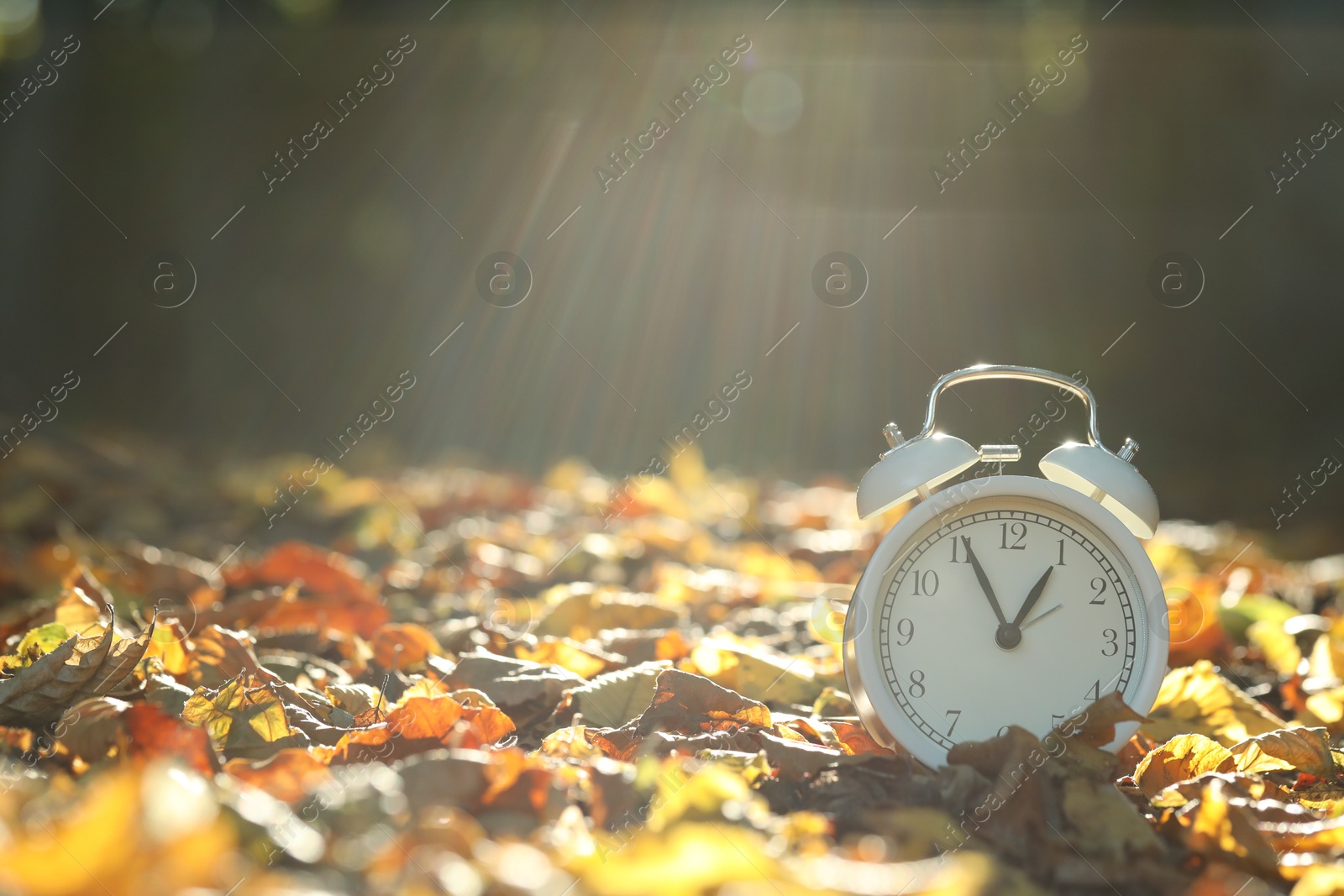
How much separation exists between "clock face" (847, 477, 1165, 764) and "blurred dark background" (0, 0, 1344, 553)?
25.2ft

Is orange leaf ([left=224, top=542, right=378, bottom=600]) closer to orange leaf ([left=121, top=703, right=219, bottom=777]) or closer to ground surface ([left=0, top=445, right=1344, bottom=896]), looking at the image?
ground surface ([left=0, top=445, right=1344, bottom=896])

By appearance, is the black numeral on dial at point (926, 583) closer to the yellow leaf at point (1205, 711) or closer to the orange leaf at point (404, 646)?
the yellow leaf at point (1205, 711)

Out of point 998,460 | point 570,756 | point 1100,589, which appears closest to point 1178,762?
point 1100,589

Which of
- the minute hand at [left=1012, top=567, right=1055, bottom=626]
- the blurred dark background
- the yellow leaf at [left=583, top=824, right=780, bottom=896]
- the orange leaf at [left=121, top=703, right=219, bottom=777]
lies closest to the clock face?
the minute hand at [left=1012, top=567, right=1055, bottom=626]

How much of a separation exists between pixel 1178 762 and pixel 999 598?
0.37 m

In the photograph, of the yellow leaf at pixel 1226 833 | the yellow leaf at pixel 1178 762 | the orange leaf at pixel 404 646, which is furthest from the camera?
the orange leaf at pixel 404 646

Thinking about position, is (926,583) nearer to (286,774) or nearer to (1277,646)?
(286,774)

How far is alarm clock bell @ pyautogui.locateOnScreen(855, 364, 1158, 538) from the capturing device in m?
1.58

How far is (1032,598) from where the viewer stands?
5.25 feet

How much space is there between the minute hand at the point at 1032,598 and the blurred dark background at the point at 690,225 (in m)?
7.73

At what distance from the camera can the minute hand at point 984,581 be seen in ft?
5.26

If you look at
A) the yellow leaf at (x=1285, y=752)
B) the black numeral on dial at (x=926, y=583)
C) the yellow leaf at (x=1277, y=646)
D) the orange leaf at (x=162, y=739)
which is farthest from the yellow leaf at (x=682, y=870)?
the yellow leaf at (x=1277, y=646)

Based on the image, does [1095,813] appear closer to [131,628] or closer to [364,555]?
[131,628]

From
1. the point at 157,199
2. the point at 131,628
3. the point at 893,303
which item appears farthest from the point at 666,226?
the point at 131,628
